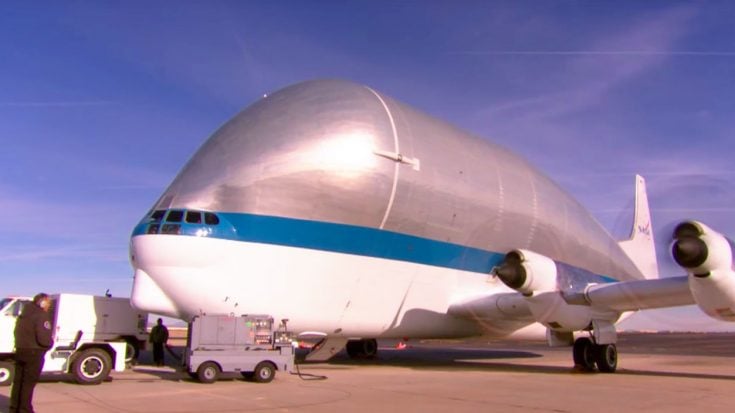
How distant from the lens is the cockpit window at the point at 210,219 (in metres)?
15.4

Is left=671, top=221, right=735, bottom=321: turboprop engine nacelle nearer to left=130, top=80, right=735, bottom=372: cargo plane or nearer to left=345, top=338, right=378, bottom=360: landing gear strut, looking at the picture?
left=130, top=80, right=735, bottom=372: cargo plane

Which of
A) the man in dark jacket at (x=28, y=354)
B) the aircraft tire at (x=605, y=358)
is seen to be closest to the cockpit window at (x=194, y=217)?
the man in dark jacket at (x=28, y=354)

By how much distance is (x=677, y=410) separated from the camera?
10.1m

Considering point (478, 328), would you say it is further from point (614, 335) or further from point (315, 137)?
point (315, 137)

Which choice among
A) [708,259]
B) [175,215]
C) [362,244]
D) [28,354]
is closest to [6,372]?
[175,215]

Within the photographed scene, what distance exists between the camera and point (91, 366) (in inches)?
522

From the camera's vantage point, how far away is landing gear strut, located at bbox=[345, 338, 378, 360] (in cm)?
2433

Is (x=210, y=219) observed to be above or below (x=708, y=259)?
above

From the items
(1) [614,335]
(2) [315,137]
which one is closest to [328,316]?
(2) [315,137]

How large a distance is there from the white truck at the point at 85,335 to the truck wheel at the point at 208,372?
1929mm

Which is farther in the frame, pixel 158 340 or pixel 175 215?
pixel 158 340

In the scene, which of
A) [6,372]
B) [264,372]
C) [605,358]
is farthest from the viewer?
[605,358]

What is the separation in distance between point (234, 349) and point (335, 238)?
417cm

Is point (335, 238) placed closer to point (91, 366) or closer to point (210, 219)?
point (210, 219)
